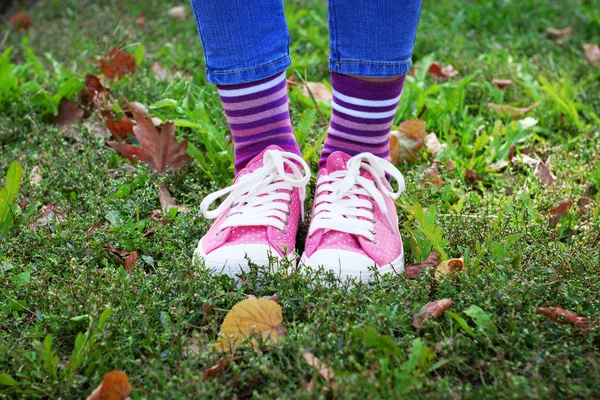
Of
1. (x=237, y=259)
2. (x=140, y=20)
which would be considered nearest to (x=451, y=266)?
(x=237, y=259)

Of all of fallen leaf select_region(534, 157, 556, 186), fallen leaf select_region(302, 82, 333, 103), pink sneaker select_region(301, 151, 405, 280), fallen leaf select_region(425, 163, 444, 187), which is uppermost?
pink sneaker select_region(301, 151, 405, 280)

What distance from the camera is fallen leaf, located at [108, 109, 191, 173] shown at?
6.51ft

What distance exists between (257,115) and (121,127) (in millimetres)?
791

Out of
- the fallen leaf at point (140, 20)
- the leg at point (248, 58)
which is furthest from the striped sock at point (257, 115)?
the fallen leaf at point (140, 20)

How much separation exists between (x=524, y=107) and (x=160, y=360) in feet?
5.84

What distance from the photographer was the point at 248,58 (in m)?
1.47

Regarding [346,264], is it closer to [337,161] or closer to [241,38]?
[337,161]

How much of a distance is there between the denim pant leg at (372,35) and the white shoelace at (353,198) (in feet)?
0.75

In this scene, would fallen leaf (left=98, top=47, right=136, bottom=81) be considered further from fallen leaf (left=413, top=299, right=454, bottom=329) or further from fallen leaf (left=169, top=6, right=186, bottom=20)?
fallen leaf (left=413, top=299, right=454, bottom=329)

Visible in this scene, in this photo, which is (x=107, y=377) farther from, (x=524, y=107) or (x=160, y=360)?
(x=524, y=107)

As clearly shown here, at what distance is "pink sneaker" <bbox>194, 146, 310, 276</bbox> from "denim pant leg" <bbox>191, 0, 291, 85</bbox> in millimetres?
216

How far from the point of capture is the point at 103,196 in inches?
74.2

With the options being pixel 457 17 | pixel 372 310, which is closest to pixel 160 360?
pixel 372 310

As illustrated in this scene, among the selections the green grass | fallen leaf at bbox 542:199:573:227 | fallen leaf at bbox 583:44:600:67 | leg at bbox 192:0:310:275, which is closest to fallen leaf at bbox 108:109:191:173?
the green grass
